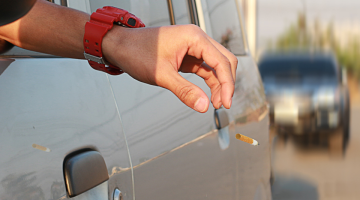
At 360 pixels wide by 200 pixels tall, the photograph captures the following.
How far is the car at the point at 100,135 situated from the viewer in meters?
0.98

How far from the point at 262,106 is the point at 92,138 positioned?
82.3 inches

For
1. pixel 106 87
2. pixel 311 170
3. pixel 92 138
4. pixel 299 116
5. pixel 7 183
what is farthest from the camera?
pixel 299 116

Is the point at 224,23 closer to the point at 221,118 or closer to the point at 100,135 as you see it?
the point at 221,118

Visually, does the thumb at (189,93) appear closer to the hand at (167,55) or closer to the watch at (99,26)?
the hand at (167,55)

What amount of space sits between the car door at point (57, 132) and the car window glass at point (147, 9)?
50 cm

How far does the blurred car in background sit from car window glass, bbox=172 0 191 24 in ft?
18.9

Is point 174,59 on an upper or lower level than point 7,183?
upper

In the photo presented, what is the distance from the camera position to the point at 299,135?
8750 mm

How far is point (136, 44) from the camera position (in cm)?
102

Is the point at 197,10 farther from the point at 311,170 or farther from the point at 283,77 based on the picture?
the point at 283,77

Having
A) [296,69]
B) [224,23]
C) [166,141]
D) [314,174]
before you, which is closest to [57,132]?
[166,141]

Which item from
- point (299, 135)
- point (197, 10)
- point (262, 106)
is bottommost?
point (299, 135)

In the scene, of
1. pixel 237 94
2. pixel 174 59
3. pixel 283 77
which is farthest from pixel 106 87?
pixel 283 77

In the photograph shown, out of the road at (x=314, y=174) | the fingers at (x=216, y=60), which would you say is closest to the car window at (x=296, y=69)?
the road at (x=314, y=174)
